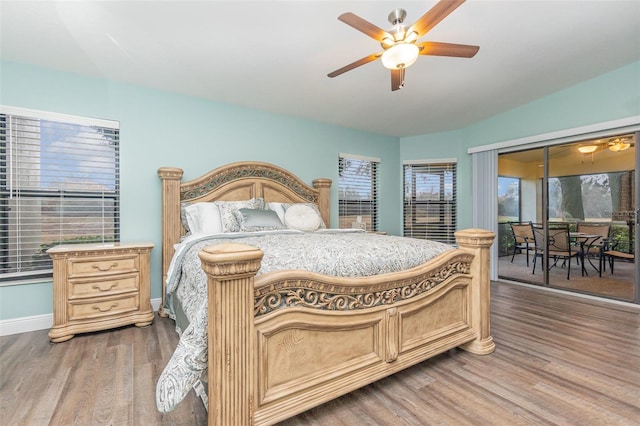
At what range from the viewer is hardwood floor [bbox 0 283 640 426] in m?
1.54

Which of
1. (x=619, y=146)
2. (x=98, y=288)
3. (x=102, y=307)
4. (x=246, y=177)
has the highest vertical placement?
(x=619, y=146)

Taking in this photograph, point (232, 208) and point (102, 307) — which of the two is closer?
point (102, 307)

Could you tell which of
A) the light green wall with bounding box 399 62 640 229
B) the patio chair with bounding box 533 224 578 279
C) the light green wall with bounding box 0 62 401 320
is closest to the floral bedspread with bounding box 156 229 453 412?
the light green wall with bounding box 0 62 401 320

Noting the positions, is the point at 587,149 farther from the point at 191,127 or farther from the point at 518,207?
the point at 191,127

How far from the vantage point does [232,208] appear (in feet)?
10.8

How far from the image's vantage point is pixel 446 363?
210 cm

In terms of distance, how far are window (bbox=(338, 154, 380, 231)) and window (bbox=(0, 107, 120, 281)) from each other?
2.99 m

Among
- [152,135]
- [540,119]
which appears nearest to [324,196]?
[152,135]

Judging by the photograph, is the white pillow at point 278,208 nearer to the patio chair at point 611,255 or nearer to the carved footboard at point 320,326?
the carved footboard at point 320,326

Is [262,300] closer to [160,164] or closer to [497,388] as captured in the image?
[497,388]

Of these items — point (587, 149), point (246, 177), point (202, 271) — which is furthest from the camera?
point (587, 149)

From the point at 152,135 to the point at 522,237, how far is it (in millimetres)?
5994

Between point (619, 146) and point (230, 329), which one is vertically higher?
point (619, 146)

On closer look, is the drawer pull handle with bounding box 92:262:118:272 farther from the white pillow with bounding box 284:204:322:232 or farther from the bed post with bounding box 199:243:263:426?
the bed post with bounding box 199:243:263:426
